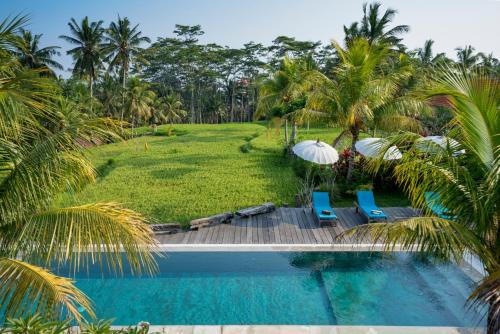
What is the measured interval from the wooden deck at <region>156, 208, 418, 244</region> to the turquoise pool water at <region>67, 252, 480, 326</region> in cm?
69

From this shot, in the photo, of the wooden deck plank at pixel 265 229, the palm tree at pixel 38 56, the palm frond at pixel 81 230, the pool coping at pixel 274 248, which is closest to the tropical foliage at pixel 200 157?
the palm frond at pixel 81 230

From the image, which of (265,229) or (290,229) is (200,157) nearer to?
(265,229)

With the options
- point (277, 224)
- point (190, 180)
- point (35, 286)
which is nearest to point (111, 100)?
point (190, 180)

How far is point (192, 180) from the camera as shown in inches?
623

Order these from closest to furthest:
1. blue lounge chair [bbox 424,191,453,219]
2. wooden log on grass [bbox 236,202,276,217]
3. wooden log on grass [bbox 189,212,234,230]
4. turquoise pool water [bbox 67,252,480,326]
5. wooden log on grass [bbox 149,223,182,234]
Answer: blue lounge chair [bbox 424,191,453,219], turquoise pool water [bbox 67,252,480,326], wooden log on grass [bbox 149,223,182,234], wooden log on grass [bbox 189,212,234,230], wooden log on grass [bbox 236,202,276,217]

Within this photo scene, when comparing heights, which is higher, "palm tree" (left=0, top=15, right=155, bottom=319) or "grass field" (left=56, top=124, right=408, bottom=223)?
"palm tree" (left=0, top=15, right=155, bottom=319)

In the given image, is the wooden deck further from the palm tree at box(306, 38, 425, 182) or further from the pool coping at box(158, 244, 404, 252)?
the palm tree at box(306, 38, 425, 182)

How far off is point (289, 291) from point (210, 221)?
355 cm

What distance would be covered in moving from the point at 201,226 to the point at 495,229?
7195 millimetres

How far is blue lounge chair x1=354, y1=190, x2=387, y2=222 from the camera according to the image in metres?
10.1

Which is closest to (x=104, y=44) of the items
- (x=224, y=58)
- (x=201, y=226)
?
(x=224, y=58)

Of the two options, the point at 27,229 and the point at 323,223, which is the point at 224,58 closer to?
the point at 323,223

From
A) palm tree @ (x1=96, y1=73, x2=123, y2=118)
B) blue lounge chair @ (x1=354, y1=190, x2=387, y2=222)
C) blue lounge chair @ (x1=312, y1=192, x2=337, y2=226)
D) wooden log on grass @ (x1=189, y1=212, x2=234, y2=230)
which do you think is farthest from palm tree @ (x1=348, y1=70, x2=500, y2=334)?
palm tree @ (x1=96, y1=73, x2=123, y2=118)

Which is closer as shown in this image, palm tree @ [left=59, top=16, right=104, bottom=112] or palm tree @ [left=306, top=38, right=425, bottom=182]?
palm tree @ [left=306, top=38, right=425, bottom=182]
